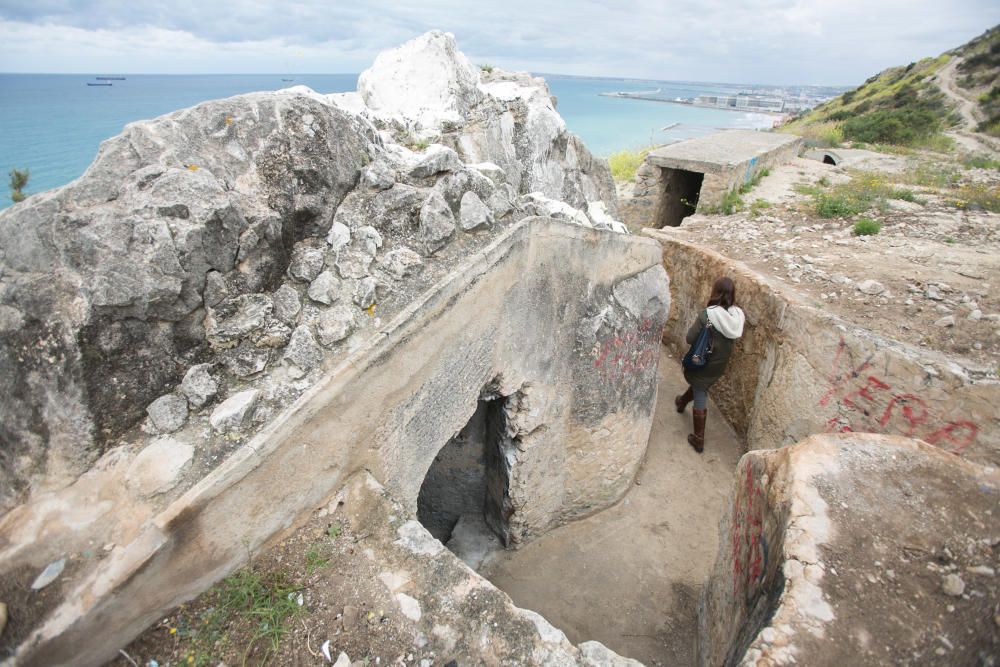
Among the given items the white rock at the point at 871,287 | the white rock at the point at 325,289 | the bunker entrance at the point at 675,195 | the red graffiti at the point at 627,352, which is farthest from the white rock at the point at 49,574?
the bunker entrance at the point at 675,195

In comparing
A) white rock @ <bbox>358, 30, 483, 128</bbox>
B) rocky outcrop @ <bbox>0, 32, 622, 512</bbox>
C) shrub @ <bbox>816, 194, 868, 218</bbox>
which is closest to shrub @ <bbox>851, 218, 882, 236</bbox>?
shrub @ <bbox>816, 194, 868, 218</bbox>

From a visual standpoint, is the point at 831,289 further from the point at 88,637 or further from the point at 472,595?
the point at 88,637

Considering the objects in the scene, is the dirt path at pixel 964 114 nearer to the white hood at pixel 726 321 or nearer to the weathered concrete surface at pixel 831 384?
the weathered concrete surface at pixel 831 384

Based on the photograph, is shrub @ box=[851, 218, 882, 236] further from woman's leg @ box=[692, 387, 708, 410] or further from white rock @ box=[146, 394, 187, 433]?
white rock @ box=[146, 394, 187, 433]

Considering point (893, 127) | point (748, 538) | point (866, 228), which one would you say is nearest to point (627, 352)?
point (748, 538)

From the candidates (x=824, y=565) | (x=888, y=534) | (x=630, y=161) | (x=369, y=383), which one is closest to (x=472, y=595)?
(x=369, y=383)

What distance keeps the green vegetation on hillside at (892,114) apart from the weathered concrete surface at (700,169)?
→ 3484 mm

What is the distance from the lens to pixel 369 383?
233 centimetres

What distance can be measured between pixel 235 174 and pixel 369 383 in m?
1.28

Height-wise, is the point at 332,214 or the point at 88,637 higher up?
the point at 332,214

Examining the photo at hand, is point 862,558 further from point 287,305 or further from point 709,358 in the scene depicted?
point 287,305

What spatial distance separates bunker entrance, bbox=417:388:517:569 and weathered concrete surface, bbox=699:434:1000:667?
1.76m

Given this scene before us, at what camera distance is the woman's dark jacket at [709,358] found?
462 cm

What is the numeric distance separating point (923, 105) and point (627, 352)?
21571 mm
